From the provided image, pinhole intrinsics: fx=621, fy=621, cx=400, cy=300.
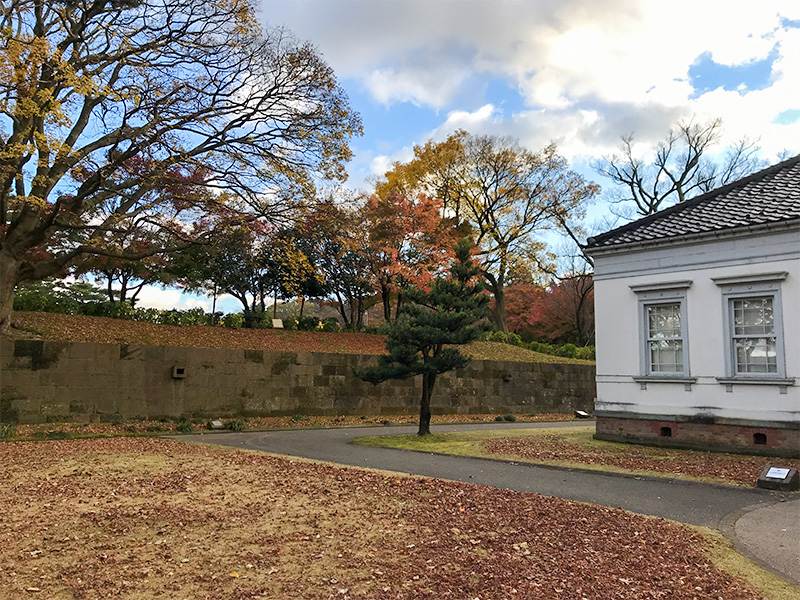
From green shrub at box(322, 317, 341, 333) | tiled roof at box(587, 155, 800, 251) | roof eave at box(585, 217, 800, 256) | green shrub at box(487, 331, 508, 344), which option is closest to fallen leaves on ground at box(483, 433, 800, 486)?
roof eave at box(585, 217, 800, 256)

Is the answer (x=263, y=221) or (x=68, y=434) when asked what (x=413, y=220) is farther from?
(x=68, y=434)

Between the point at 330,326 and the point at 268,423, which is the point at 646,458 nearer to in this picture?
the point at 268,423

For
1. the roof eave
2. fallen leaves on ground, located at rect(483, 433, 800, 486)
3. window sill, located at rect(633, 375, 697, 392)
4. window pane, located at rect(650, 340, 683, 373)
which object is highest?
the roof eave

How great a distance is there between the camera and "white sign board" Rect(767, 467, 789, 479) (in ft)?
27.1

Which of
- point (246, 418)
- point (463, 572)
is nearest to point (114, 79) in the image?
point (246, 418)

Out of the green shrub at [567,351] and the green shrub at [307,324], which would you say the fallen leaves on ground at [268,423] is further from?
the green shrub at [567,351]

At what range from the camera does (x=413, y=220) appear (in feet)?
80.1

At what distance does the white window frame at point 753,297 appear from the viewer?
11.2 m

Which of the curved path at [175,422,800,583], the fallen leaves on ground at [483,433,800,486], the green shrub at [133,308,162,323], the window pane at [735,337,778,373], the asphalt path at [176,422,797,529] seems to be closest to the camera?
the curved path at [175,422,800,583]

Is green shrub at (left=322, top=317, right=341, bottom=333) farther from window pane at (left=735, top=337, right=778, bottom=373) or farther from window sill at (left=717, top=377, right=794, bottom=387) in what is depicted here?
window pane at (left=735, top=337, right=778, bottom=373)

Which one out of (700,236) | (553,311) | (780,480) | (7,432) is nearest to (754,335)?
(700,236)

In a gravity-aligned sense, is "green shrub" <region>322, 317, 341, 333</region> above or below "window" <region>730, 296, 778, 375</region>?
above

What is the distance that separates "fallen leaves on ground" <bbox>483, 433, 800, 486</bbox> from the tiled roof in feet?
14.0

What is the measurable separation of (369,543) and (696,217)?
35.8 feet
